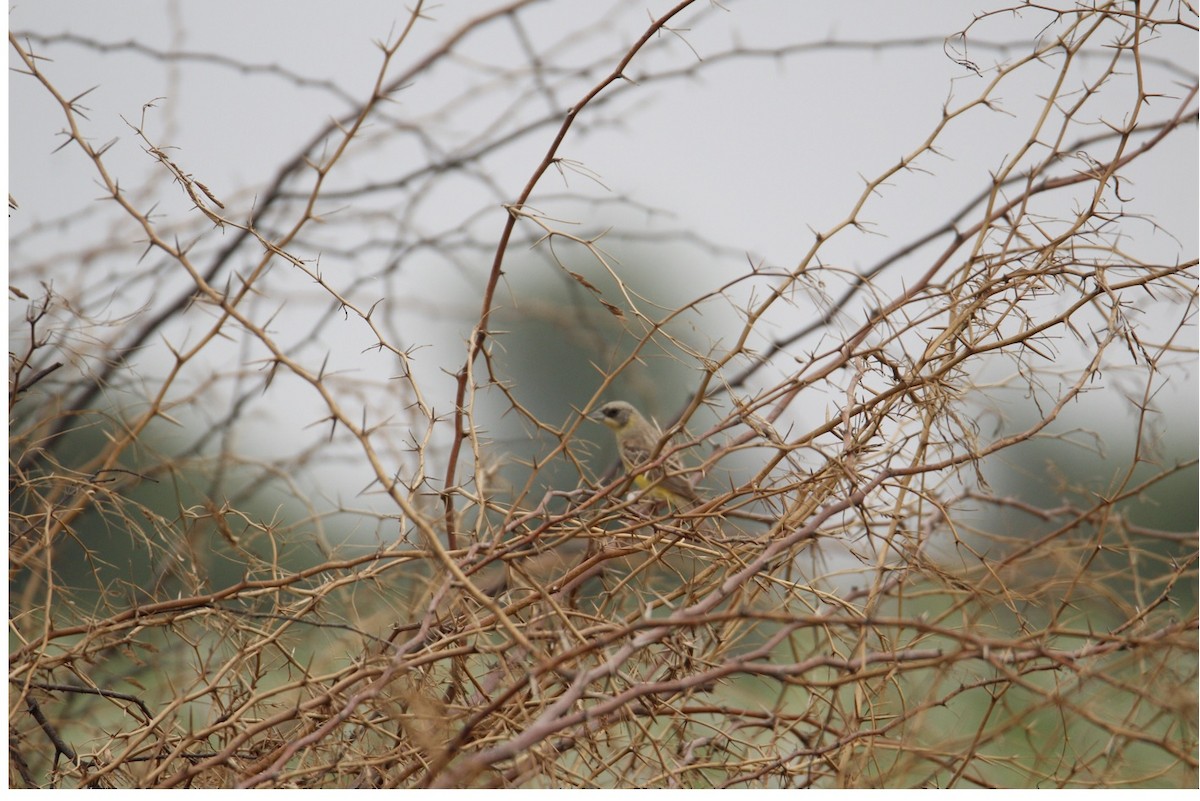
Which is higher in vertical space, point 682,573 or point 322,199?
point 322,199

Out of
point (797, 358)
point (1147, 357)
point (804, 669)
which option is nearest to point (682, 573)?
point (797, 358)

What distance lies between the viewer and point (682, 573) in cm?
147

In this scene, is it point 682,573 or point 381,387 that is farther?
point 381,387

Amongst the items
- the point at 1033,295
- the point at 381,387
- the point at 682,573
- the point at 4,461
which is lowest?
the point at 4,461

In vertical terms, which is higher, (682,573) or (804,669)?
(682,573)

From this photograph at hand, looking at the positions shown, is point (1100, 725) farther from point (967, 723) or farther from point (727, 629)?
point (967, 723)

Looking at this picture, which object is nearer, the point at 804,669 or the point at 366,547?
the point at 804,669

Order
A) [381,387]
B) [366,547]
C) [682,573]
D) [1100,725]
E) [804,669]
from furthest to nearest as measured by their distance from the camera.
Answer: [381,387] → [682,573] → [366,547] → [1100,725] → [804,669]

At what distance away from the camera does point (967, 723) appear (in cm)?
179

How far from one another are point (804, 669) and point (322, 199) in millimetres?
1133

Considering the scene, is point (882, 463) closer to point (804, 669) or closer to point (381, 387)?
point (804, 669)

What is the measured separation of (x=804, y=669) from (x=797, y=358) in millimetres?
468

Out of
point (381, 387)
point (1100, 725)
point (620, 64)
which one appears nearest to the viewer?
point (1100, 725)

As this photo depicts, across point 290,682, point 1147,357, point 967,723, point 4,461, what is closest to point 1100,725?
point 1147,357
